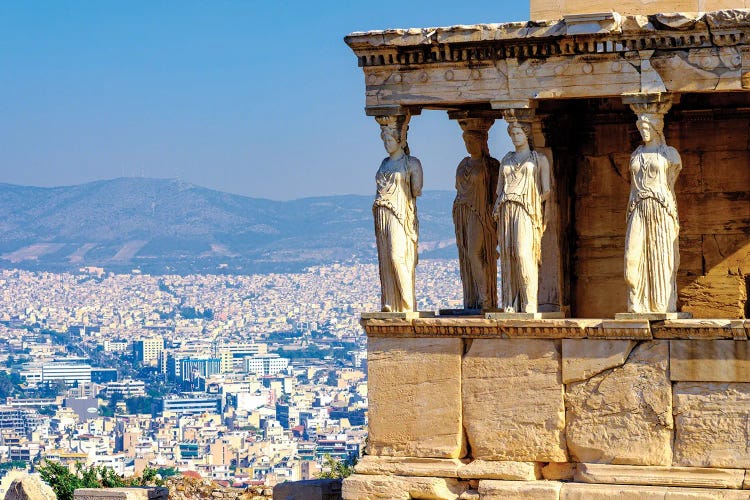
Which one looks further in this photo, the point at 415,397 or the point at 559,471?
the point at 415,397

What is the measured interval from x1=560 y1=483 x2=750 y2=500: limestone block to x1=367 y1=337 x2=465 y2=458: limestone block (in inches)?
46.7

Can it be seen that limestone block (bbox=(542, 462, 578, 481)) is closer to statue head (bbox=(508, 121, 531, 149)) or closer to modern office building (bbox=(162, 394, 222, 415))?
statue head (bbox=(508, 121, 531, 149))

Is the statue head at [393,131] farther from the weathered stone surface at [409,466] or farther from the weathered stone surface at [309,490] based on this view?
the weathered stone surface at [309,490]

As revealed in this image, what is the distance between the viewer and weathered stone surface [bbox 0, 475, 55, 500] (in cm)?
2164

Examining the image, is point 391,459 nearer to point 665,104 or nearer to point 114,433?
point 665,104

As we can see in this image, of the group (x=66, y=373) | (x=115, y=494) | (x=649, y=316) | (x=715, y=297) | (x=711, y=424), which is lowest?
(x=115, y=494)

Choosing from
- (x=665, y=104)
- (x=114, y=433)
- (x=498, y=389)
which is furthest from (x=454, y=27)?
(x=114, y=433)

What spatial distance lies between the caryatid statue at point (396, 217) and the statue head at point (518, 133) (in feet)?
3.15

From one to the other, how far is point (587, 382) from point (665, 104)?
2497mm

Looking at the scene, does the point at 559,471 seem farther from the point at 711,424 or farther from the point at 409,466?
the point at 711,424

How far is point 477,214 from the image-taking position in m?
20.5

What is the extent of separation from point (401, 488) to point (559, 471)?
4.63 feet

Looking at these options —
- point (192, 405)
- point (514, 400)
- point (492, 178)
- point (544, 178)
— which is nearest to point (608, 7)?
point (544, 178)

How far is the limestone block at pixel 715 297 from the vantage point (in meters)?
20.6
